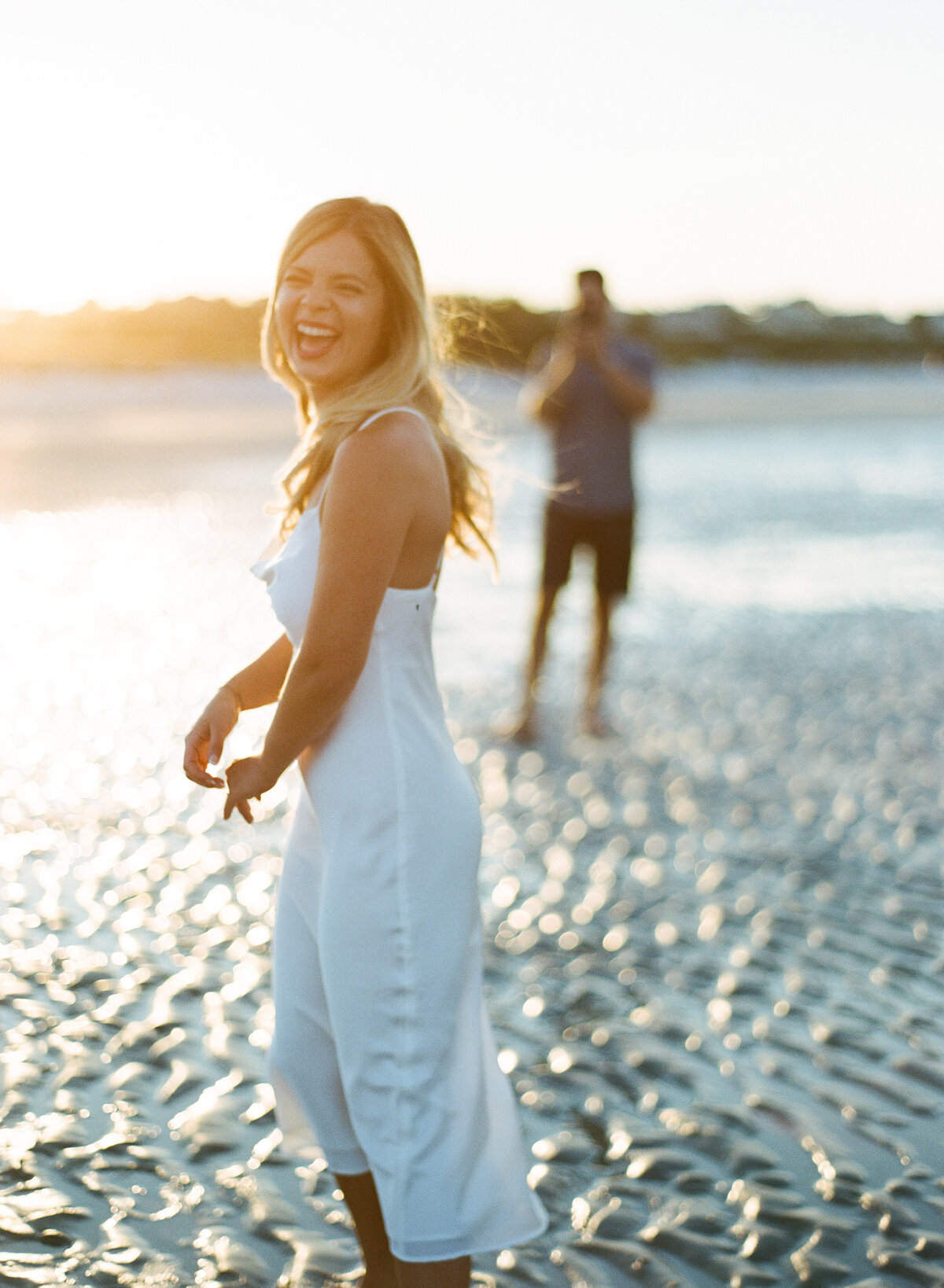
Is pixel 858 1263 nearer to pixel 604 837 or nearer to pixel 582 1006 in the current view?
pixel 582 1006

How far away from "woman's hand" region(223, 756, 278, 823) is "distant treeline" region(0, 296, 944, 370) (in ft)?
3.21

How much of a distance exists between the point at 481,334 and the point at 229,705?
91cm

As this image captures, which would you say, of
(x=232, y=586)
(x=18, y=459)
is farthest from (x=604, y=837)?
(x=18, y=459)

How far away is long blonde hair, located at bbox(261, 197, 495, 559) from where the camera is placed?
2174 millimetres

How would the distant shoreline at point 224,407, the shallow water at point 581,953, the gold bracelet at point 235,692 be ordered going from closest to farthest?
the gold bracelet at point 235,692, the shallow water at point 581,953, the distant shoreline at point 224,407

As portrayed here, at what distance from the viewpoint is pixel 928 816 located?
5.59 meters

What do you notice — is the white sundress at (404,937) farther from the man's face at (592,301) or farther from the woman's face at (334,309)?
the man's face at (592,301)

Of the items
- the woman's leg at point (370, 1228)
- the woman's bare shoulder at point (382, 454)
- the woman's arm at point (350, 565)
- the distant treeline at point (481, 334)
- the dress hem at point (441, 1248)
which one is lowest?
the woman's leg at point (370, 1228)

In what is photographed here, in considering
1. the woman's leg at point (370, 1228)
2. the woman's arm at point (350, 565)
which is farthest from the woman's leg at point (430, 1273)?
the woman's arm at point (350, 565)

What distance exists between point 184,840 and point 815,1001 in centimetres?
254

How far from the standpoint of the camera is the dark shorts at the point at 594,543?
270 inches

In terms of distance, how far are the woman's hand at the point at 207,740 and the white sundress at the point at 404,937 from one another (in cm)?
17

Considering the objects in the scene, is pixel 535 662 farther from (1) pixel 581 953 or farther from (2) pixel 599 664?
(1) pixel 581 953

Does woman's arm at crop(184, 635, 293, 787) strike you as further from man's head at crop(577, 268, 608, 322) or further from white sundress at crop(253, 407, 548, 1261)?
man's head at crop(577, 268, 608, 322)
